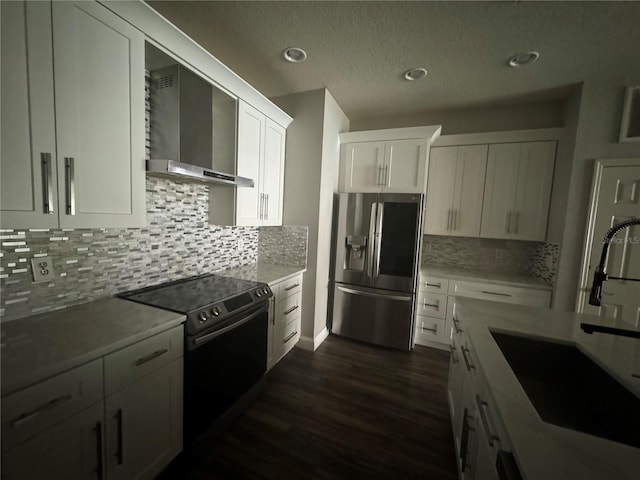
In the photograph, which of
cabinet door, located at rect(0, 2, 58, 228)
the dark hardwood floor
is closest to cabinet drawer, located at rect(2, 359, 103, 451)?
cabinet door, located at rect(0, 2, 58, 228)

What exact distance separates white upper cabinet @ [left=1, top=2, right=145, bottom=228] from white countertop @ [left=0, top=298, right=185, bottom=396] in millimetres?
462

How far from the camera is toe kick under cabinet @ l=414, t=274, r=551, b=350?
100 inches

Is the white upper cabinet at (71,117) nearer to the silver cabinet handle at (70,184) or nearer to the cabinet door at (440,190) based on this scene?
the silver cabinet handle at (70,184)

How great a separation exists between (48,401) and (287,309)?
65.6 inches

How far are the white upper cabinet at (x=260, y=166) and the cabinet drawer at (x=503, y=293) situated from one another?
81.9 inches

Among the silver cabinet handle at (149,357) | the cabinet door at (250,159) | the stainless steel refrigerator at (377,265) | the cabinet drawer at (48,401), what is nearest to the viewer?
the cabinet drawer at (48,401)

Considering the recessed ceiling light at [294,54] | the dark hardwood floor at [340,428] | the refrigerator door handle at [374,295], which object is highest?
the recessed ceiling light at [294,54]

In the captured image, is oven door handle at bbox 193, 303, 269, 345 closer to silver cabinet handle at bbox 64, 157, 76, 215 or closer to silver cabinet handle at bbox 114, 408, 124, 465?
silver cabinet handle at bbox 114, 408, 124, 465

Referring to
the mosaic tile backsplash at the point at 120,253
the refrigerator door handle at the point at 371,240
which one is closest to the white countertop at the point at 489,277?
the refrigerator door handle at the point at 371,240

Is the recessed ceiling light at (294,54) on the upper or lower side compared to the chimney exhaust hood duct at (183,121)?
upper

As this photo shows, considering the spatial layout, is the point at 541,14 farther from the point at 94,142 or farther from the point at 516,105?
the point at 94,142

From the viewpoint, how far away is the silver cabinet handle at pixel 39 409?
2.59 feet

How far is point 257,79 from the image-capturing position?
2361 mm

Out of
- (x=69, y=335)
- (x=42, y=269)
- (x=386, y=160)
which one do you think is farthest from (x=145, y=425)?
(x=386, y=160)
